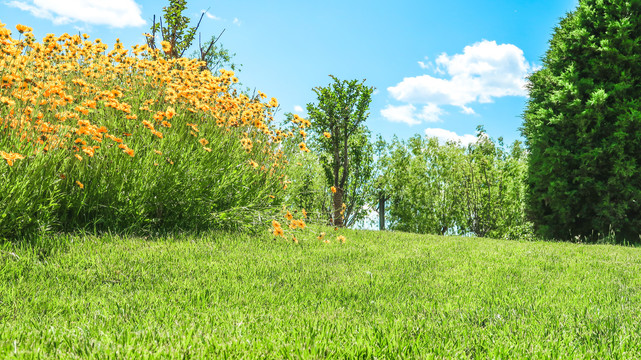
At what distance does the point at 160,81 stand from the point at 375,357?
5166 millimetres

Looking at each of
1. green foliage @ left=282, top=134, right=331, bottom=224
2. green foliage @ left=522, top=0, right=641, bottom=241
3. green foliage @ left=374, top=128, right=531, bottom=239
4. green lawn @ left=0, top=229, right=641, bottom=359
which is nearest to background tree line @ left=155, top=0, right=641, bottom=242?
green foliage @ left=522, top=0, right=641, bottom=241

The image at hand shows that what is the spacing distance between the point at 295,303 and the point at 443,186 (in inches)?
651

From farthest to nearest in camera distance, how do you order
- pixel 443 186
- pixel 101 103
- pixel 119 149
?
pixel 443 186 → pixel 101 103 → pixel 119 149

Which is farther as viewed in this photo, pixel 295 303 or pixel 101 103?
pixel 101 103

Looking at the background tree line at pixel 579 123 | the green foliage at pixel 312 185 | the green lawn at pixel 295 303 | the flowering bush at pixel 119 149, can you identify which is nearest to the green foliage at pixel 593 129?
the background tree line at pixel 579 123

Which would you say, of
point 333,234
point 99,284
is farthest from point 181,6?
point 99,284

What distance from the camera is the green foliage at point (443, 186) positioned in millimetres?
17312

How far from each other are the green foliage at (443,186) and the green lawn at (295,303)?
40.5 feet

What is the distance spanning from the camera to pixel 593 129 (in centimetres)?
952

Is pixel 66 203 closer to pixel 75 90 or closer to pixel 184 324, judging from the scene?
pixel 75 90

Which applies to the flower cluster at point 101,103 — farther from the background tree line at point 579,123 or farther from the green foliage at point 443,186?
the green foliage at point 443,186

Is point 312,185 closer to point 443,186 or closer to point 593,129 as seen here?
point 443,186

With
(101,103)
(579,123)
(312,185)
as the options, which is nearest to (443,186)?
(312,185)

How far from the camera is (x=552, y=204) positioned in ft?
33.4
